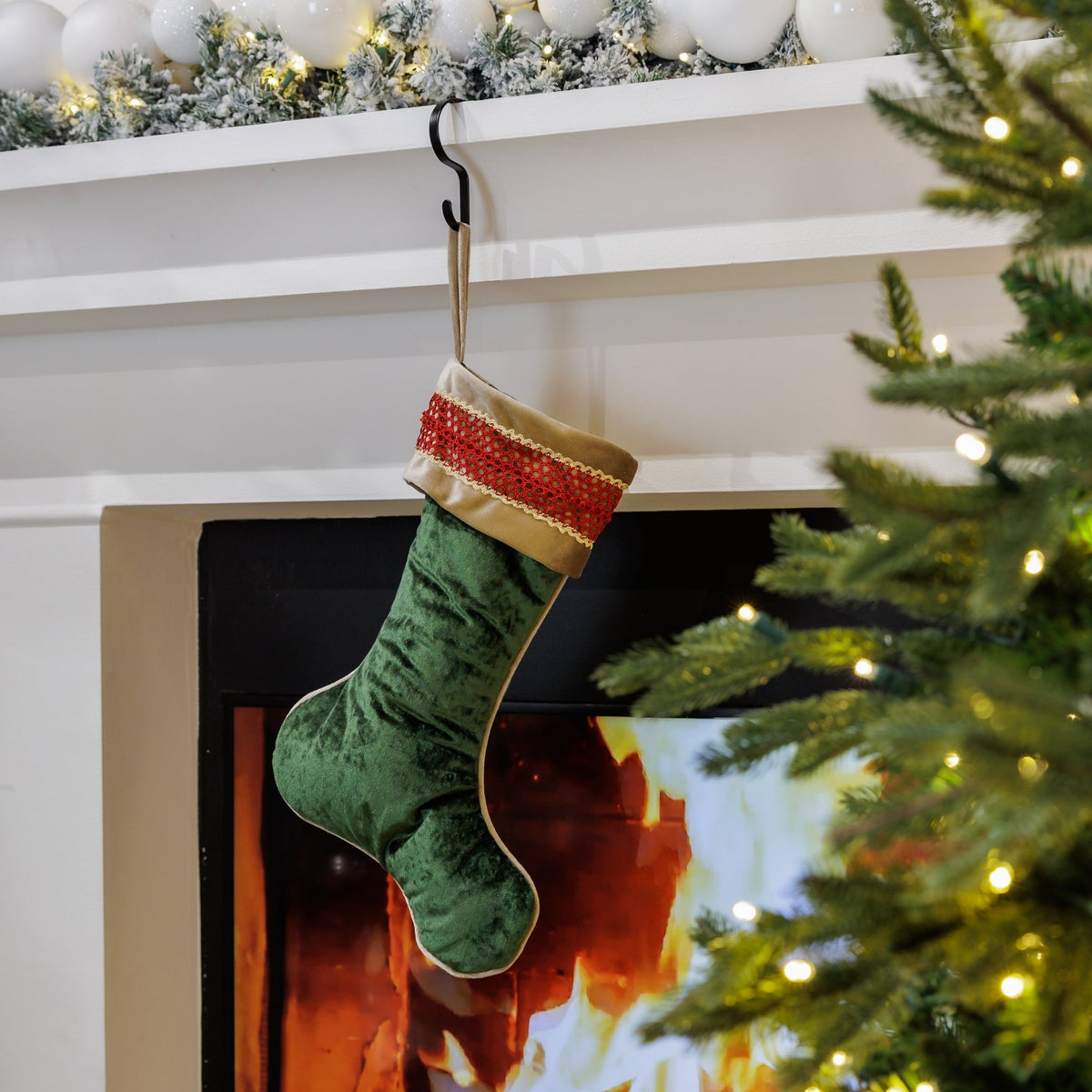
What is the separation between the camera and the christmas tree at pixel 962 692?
13.9 inches

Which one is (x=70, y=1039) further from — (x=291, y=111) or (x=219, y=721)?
(x=291, y=111)

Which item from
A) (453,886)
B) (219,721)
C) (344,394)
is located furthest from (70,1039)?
(344,394)

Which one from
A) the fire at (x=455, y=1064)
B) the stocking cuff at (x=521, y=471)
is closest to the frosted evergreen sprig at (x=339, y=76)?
the stocking cuff at (x=521, y=471)

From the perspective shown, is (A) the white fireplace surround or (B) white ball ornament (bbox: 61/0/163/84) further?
(B) white ball ornament (bbox: 61/0/163/84)

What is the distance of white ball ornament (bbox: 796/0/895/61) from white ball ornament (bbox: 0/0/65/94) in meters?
0.73

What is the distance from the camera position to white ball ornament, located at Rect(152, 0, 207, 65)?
937 millimetres

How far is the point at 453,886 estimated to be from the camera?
891 millimetres

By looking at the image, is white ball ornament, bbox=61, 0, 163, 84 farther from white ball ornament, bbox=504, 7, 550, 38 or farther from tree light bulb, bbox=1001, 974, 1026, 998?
tree light bulb, bbox=1001, 974, 1026, 998

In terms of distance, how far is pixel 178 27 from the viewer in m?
0.94

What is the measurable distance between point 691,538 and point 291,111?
58 centimetres

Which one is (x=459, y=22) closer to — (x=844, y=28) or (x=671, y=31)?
(x=671, y=31)

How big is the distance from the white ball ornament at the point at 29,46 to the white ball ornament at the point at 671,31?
1.96ft

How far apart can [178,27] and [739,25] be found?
1.74ft

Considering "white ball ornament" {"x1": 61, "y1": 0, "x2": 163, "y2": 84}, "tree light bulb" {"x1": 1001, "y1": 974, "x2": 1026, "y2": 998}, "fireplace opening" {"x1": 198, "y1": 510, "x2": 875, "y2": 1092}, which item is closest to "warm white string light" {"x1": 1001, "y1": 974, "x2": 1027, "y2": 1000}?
"tree light bulb" {"x1": 1001, "y1": 974, "x2": 1026, "y2": 998}
